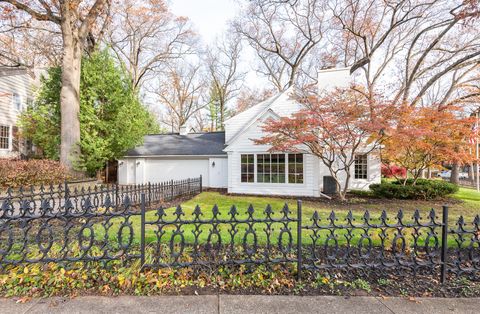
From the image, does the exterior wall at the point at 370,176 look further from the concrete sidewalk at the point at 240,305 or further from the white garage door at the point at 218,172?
the concrete sidewalk at the point at 240,305

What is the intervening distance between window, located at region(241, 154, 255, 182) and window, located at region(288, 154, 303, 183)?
205cm

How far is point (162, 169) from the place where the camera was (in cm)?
1686

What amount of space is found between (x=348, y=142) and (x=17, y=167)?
14.4 m

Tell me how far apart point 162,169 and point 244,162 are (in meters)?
7.39

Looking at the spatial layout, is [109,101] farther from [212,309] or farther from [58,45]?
[212,309]

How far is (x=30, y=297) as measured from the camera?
267 cm

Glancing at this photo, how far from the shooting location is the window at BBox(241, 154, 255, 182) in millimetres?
12617

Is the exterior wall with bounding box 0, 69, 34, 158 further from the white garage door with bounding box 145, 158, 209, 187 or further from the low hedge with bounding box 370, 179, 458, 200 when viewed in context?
the low hedge with bounding box 370, 179, 458, 200

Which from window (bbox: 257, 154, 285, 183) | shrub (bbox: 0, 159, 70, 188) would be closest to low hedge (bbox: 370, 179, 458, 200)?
window (bbox: 257, 154, 285, 183)

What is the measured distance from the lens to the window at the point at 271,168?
12125 mm

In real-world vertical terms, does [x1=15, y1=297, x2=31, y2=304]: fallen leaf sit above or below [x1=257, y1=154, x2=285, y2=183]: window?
below

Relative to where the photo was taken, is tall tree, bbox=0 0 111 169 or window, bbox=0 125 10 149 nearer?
tall tree, bbox=0 0 111 169

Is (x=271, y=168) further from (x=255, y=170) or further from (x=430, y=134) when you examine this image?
(x=430, y=134)

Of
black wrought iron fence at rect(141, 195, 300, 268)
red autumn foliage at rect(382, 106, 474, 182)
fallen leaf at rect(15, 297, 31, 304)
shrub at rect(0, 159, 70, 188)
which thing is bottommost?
fallen leaf at rect(15, 297, 31, 304)
